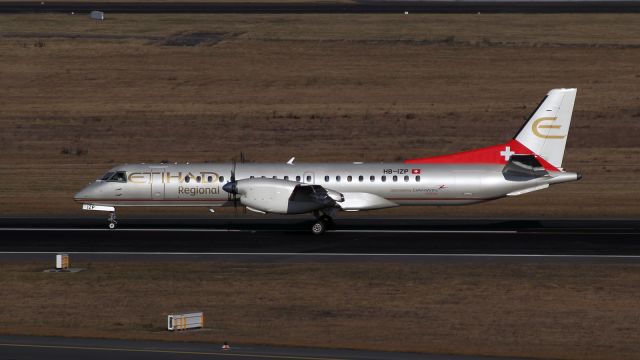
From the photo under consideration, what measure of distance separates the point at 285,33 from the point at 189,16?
10.3m

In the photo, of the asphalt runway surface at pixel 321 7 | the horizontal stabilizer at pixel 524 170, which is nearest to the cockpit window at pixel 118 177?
the horizontal stabilizer at pixel 524 170

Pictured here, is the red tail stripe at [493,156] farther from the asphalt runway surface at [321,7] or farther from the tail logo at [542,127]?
the asphalt runway surface at [321,7]

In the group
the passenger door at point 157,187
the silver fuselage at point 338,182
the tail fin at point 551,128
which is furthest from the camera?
the tail fin at point 551,128

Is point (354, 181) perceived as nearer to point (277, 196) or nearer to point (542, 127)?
point (277, 196)

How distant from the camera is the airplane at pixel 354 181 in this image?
1560 inches

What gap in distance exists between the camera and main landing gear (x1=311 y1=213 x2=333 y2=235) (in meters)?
40.2

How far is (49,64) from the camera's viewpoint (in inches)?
3253

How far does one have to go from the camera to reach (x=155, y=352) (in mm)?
22453

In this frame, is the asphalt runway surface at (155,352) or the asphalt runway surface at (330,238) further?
the asphalt runway surface at (330,238)

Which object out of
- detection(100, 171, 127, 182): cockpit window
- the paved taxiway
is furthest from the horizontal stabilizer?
the paved taxiway

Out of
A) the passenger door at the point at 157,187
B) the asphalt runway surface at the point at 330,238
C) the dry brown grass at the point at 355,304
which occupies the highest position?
the passenger door at the point at 157,187

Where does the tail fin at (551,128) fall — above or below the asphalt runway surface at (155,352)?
above

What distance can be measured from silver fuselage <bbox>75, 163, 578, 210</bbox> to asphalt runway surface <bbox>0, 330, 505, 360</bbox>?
58.4 ft

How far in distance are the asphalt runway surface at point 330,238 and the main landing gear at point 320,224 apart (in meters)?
0.39
